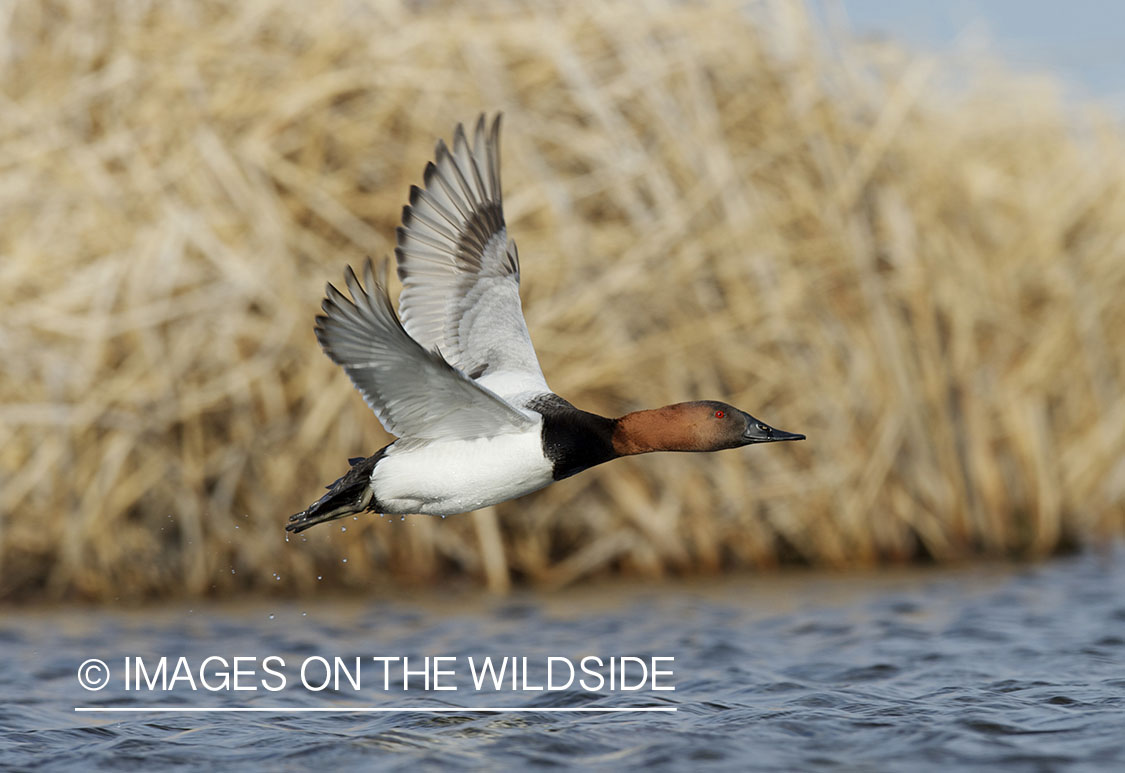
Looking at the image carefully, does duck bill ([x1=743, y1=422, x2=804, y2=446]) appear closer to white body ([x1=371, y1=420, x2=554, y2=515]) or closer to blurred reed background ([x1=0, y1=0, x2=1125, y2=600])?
white body ([x1=371, y1=420, x2=554, y2=515])

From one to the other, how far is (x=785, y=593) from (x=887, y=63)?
3967 mm

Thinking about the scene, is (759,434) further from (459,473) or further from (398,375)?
(398,375)

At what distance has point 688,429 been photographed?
4.50 meters

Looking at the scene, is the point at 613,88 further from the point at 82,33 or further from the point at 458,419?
the point at 458,419

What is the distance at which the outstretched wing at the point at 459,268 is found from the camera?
16.5 feet

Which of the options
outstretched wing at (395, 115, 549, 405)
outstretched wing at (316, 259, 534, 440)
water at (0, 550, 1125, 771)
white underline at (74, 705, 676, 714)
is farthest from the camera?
white underline at (74, 705, 676, 714)

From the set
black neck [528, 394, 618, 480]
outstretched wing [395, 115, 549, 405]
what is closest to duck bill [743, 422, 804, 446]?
black neck [528, 394, 618, 480]

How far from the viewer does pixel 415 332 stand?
508 cm

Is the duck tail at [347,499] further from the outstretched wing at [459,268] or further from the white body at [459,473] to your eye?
the outstretched wing at [459,268]

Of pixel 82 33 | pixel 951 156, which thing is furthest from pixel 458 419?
pixel 951 156

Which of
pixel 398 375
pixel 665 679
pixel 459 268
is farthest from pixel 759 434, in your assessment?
pixel 665 679

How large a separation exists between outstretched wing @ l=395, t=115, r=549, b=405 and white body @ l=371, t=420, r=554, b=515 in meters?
0.68

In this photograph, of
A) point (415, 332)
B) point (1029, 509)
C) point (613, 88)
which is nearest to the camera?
point (415, 332)

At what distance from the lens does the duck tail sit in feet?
14.8
